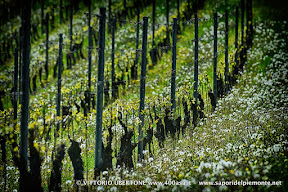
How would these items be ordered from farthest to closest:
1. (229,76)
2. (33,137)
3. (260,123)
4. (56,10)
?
1. (56,10)
2. (229,76)
3. (260,123)
4. (33,137)

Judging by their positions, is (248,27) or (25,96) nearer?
(25,96)

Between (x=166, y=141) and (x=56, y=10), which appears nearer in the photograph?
A: (x=166, y=141)

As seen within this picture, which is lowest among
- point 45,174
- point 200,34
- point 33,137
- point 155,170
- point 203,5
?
point 45,174

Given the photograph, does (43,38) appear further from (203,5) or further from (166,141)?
(166,141)

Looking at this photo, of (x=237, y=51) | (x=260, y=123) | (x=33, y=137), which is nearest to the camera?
(x=33, y=137)

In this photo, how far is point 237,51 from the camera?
18.5 meters

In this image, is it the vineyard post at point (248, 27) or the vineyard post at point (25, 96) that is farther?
the vineyard post at point (248, 27)

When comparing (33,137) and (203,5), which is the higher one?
(203,5)

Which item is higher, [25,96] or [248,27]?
[248,27]

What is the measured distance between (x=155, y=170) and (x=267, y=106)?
709 cm

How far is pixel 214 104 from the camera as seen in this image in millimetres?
13125

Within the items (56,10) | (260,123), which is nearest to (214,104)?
(260,123)

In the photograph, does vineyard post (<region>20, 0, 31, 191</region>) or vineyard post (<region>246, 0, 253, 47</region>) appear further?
vineyard post (<region>246, 0, 253, 47</region>)

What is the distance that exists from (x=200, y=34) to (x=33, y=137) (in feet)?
62.4
